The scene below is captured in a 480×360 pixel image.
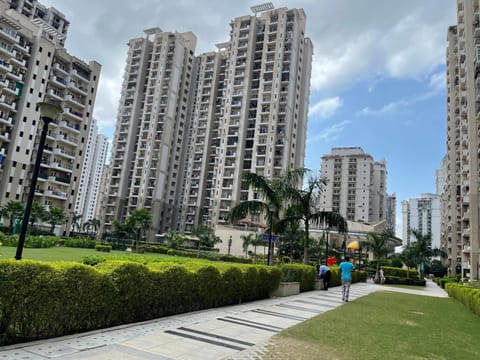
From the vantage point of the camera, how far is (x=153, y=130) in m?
80.1

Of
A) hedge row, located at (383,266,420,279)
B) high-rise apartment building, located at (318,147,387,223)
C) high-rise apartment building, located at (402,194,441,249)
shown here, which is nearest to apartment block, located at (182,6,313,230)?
hedge row, located at (383,266,420,279)

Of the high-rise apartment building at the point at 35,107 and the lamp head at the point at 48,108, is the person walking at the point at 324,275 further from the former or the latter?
the high-rise apartment building at the point at 35,107

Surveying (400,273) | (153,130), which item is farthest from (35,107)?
(400,273)

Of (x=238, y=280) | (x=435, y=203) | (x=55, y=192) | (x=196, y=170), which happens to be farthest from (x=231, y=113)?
(x=435, y=203)

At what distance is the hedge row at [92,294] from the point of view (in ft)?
18.0

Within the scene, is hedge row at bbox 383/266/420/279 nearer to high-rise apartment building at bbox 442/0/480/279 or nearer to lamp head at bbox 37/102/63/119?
high-rise apartment building at bbox 442/0/480/279

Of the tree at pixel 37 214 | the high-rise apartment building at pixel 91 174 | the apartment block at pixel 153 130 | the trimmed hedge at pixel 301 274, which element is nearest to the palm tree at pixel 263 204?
the trimmed hedge at pixel 301 274

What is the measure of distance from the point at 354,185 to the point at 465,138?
174ft

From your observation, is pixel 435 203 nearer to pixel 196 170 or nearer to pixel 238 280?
pixel 196 170

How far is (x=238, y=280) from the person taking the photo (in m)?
11.5

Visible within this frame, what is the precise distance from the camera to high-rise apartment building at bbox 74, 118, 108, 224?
128 meters

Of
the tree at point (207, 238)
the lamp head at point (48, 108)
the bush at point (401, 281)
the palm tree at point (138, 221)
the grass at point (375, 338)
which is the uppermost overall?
the lamp head at point (48, 108)

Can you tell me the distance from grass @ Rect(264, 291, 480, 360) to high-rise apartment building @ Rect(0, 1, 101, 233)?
5321 centimetres

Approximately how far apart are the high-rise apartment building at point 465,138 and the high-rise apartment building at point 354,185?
125ft
